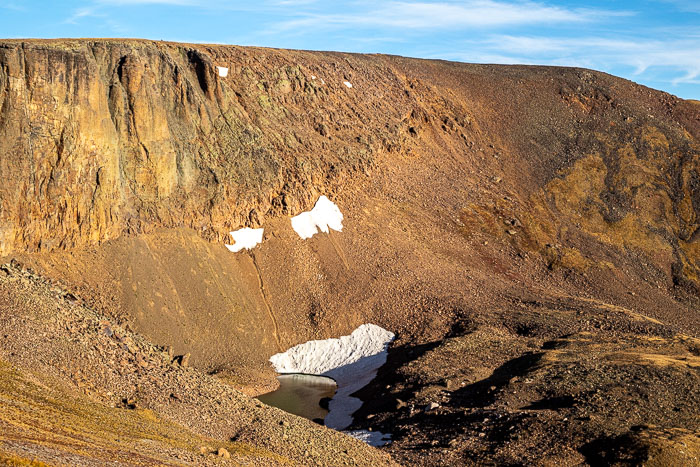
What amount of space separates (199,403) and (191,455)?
16.6 ft

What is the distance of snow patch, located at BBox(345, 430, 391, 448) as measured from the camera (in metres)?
30.8

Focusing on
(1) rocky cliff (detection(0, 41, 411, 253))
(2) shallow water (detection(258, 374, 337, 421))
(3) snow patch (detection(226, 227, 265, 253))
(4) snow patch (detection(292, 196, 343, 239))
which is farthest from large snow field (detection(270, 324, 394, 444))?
(1) rocky cliff (detection(0, 41, 411, 253))

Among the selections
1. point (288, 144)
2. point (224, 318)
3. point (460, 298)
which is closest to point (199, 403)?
point (224, 318)

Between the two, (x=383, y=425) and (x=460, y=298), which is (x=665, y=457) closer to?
(x=383, y=425)

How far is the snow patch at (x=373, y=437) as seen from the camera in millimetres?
A: 30769

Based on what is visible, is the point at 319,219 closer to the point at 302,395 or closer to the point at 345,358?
the point at 345,358

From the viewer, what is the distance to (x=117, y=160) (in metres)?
42.9

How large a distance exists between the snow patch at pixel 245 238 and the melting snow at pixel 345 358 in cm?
724

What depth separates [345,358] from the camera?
43.8 m

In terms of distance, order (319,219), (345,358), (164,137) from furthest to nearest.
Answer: (319,219), (164,137), (345,358)

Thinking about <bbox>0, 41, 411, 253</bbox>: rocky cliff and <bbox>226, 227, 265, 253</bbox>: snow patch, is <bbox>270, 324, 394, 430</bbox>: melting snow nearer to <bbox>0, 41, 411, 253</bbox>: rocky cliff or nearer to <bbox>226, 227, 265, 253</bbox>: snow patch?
<bbox>226, 227, 265, 253</bbox>: snow patch

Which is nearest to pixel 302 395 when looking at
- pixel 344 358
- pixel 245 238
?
pixel 344 358

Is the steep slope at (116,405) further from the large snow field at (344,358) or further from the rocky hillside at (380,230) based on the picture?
the large snow field at (344,358)

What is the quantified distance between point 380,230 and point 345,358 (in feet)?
35.1
